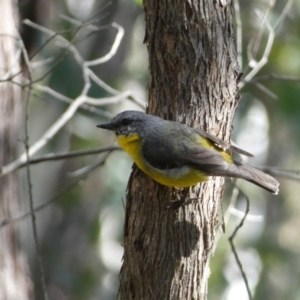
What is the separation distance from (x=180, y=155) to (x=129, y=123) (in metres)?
0.46

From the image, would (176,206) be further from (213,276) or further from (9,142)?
(213,276)

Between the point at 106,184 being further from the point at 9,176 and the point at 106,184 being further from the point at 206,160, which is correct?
the point at 206,160

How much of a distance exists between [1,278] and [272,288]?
623 cm

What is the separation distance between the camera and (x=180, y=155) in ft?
12.7

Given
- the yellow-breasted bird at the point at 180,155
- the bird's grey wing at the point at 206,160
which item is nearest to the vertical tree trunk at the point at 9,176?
the yellow-breasted bird at the point at 180,155

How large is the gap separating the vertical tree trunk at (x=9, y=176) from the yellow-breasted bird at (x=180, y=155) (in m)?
1.93

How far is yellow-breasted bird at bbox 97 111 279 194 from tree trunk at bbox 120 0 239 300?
0.29 feet

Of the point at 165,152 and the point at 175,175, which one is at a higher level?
the point at 165,152

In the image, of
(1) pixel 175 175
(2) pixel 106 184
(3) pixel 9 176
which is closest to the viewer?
(1) pixel 175 175

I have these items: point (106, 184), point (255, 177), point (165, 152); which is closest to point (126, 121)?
point (165, 152)

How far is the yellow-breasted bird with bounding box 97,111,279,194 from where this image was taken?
3713mm

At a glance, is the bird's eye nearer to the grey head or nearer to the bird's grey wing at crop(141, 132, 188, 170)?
the grey head

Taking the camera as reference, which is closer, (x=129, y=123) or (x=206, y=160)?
(x=206, y=160)

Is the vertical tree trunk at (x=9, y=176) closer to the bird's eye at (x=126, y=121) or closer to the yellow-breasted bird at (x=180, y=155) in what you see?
the bird's eye at (x=126, y=121)
